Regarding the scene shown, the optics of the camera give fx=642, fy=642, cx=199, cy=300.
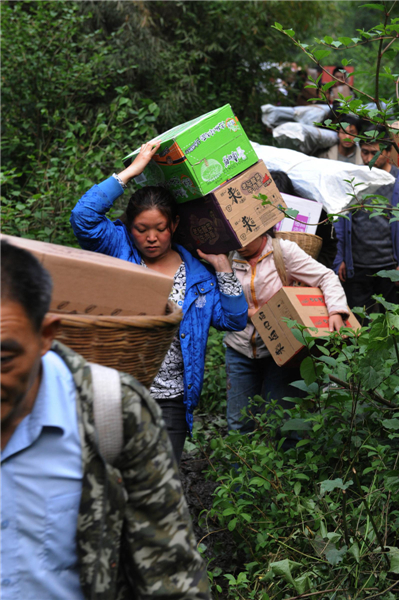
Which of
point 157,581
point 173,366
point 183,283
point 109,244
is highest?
point 157,581

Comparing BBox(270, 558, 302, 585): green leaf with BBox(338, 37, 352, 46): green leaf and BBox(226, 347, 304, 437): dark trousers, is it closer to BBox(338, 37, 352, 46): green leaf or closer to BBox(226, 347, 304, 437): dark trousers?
BBox(226, 347, 304, 437): dark trousers

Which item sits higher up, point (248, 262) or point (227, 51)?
point (248, 262)

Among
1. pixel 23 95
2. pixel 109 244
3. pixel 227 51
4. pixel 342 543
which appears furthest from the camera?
pixel 227 51

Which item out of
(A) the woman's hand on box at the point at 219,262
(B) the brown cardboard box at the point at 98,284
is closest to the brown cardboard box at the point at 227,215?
(A) the woman's hand on box at the point at 219,262

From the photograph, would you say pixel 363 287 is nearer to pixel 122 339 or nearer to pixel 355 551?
pixel 355 551

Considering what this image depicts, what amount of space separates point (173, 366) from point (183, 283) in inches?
14.7

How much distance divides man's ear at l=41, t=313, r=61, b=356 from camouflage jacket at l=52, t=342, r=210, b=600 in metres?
0.07

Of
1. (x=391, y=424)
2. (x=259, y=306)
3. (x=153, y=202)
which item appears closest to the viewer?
(x=391, y=424)

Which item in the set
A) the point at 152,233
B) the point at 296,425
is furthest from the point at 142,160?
the point at 296,425

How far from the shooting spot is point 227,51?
33.1 ft

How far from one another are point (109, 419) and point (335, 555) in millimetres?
1516

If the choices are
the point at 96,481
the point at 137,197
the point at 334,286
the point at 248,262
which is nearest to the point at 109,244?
the point at 137,197

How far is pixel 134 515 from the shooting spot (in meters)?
1.17

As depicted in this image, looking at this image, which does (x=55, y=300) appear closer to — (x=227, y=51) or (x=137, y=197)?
(x=137, y=197)
